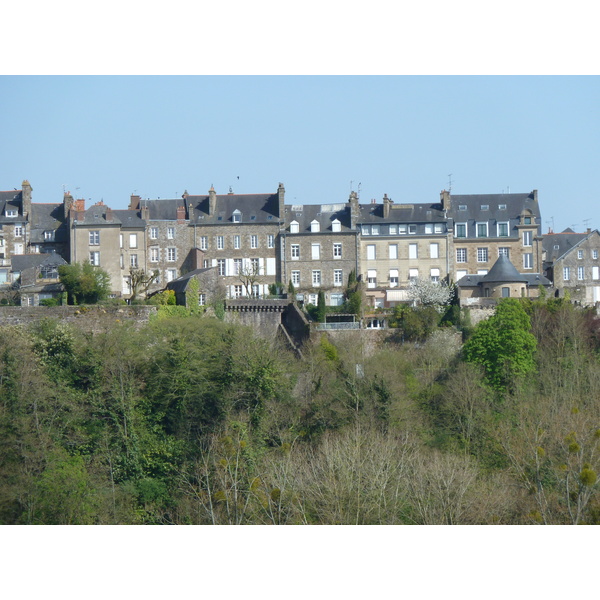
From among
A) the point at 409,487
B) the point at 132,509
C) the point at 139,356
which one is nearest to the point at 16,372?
the point at 139,356

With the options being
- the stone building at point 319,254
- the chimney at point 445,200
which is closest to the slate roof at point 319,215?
the stone building at point 319,254

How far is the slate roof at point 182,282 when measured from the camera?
116 feet

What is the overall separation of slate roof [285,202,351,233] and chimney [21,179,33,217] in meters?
9.66

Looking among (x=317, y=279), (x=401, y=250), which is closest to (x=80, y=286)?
(x=317, y=279)

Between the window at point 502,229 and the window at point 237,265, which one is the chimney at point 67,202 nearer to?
the window at point 237,265

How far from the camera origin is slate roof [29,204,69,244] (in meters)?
40.6

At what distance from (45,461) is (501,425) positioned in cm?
1033

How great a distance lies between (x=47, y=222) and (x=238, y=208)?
23.5ft

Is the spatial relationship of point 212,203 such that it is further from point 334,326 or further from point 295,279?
point 334,326

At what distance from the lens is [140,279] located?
1449 inches

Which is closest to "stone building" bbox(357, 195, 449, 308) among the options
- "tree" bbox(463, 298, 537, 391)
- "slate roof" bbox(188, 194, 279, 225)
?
"slate roof" bbox(188, 194, 279, 225)

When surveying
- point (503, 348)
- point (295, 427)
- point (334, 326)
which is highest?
point (334, 326)

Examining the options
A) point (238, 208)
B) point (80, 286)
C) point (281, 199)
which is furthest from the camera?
point (238, 208)

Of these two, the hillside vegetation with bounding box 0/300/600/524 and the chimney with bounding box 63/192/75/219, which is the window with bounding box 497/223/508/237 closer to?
the hillside vegetation with bounding box 0/300/600/524
